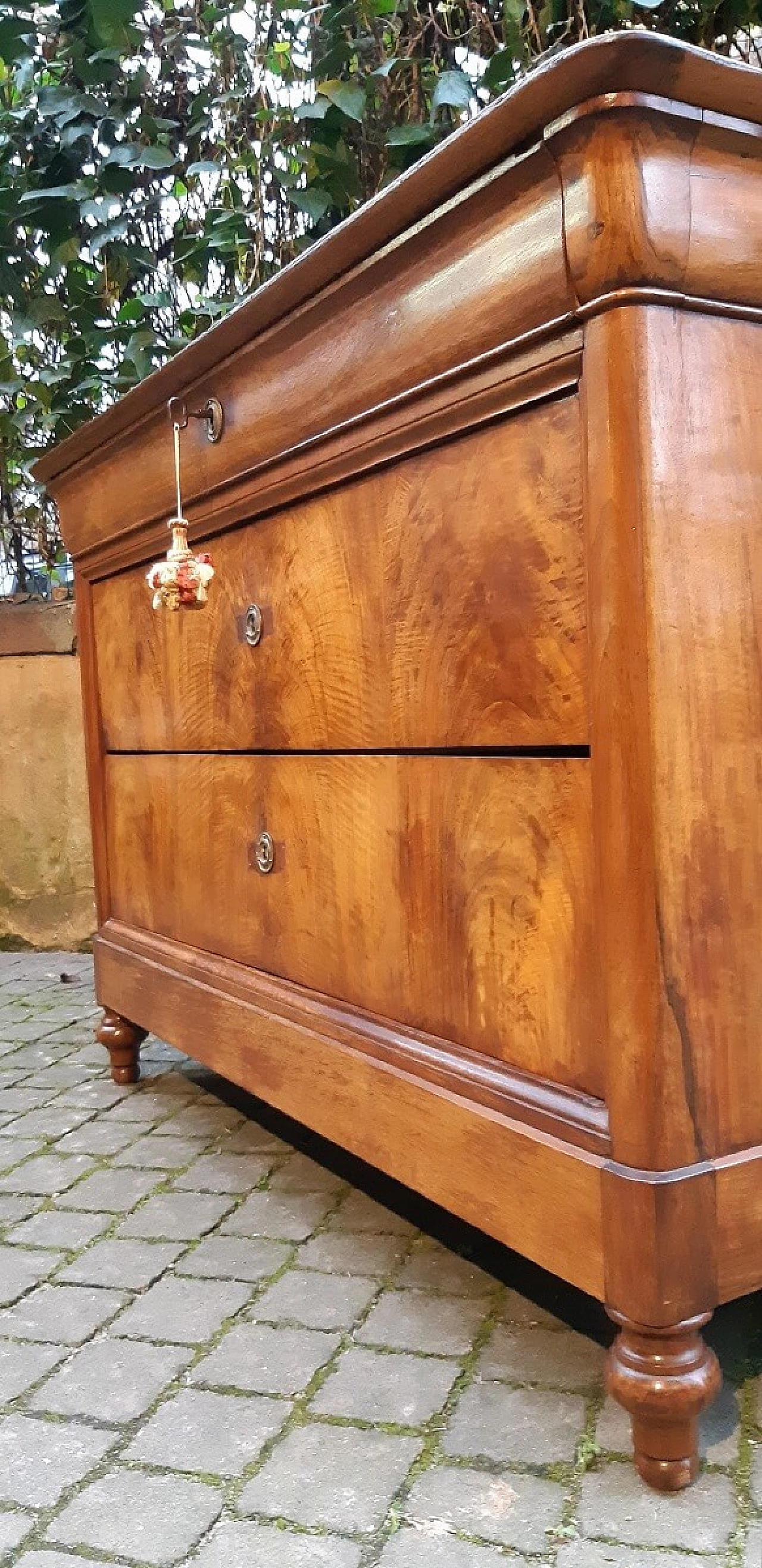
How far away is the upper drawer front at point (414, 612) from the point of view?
1.08m

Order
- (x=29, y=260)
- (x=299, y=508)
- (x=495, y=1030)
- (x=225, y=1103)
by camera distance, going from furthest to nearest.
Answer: (x=29, y=260), (x=225, y=1103), (x=299, y=508), (x=495, y=1030)

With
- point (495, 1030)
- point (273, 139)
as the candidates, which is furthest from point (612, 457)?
point (273, 139)

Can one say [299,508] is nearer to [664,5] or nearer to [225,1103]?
[225,1103]

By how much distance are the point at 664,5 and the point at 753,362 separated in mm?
1692

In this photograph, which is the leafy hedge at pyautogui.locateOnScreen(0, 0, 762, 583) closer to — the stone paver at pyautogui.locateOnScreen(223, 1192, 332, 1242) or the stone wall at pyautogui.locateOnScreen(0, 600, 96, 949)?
the stone wall at pyautogui.locateOnScreen(0, 600, 96, 949)

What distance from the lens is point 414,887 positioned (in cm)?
132

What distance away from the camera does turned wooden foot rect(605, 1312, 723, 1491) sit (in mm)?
980

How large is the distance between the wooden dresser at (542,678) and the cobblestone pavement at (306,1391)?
107mm

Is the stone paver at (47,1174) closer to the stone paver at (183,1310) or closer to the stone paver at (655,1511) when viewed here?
the stone paver at (183,1310)

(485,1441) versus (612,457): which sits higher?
(612,457)

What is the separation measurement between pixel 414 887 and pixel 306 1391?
0.54 m

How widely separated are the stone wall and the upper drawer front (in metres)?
1.72

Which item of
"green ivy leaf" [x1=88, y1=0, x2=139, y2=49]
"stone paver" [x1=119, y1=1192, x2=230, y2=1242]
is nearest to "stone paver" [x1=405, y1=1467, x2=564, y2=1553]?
"stone paver" [x1=119, y1=1192, x2=230, y2=1242]

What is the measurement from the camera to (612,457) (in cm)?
97
